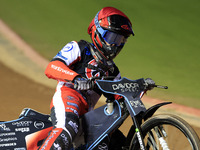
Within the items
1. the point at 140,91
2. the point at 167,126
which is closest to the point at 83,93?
the point at 140,91

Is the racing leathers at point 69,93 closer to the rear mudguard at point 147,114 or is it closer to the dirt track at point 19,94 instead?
the rear mudguard at point 147,114

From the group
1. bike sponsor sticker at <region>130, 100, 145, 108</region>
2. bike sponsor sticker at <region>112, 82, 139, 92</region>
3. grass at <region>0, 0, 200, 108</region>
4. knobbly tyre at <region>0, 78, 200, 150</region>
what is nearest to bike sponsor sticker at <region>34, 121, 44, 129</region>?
knobbly tyre at <region>0, 78, 200, 150</region>

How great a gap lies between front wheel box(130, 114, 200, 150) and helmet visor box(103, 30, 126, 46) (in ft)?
2.94

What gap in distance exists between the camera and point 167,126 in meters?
3.29

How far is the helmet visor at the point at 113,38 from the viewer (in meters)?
3.67

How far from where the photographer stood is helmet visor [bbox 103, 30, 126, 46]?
3.67 metres

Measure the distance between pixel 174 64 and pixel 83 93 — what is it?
4.97 m

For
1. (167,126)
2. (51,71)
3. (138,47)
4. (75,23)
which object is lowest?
(167,126)

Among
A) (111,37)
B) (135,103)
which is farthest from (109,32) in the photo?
(135,103)

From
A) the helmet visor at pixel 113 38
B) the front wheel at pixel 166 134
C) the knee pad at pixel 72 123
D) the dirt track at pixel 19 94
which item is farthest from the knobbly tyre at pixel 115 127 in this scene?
the dirt track at pixel 19 94

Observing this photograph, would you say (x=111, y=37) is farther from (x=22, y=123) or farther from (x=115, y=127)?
(x=22, y=123)

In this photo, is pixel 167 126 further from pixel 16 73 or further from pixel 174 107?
pixel 16 73

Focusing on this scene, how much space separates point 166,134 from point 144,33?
246 inches

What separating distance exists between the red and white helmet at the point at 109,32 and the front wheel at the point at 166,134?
2.96 ft
